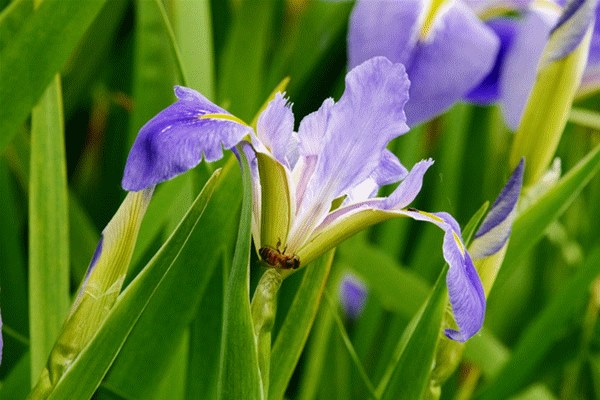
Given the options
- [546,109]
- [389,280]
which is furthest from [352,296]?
[546,109]

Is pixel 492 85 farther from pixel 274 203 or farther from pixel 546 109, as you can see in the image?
pixel 274 203

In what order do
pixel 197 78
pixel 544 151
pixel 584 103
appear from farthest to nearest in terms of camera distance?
pixel 584 103 → pixel 197 78 → pixel 544 151

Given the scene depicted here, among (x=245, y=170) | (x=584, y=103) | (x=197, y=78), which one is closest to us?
(x=245, y=170)

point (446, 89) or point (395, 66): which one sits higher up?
point (395, 66)

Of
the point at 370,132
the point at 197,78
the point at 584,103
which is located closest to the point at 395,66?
the point at 370,132

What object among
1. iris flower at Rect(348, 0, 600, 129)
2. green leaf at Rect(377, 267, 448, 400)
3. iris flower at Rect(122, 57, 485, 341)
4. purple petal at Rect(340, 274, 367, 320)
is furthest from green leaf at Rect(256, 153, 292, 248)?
purple petal at Rect(340, 274, 367, 320)

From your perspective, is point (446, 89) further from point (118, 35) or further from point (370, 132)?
point (118, 35)

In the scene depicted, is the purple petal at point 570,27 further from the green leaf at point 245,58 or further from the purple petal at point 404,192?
the green leaf at point 245,58

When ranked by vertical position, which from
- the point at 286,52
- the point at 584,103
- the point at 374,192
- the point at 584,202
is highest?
the point at 374,192
